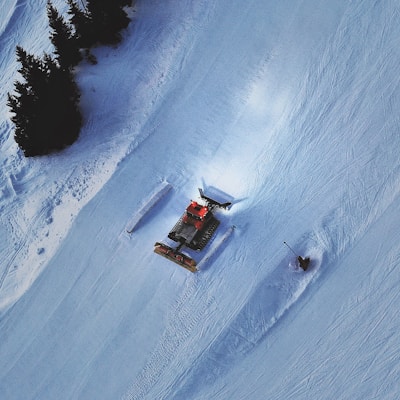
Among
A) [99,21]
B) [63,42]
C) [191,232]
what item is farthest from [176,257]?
[99,21]

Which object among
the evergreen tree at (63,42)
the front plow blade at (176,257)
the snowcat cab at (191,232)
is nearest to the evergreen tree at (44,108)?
the evergreen tree at (63,42)

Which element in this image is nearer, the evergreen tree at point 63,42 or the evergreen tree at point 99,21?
the evergreen tree at point 63,42

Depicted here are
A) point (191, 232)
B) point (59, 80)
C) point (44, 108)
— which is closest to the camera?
point (191, 232)

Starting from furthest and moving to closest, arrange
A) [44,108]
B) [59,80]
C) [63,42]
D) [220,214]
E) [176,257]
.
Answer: [63,42], [59,80], [44,108], [220,214], [176,257]

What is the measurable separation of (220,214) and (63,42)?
34.7ft

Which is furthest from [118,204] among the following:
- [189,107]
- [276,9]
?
[276,9]

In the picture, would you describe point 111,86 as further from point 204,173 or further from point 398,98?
point 398,98

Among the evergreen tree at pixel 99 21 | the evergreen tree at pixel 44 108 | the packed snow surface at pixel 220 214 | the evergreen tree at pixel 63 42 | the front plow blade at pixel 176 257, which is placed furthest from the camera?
the evergreen tree at pixel 99 21

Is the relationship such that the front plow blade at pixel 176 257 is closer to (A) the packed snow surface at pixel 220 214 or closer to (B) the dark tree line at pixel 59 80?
(A) the packed snow surface at pixel 220 214

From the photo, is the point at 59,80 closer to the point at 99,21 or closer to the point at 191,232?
the point at 99,21

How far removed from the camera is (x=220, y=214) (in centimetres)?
2131

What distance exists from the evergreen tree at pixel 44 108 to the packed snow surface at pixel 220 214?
65cm

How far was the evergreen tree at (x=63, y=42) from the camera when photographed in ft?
76.5

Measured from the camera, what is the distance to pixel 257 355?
1908 cm
